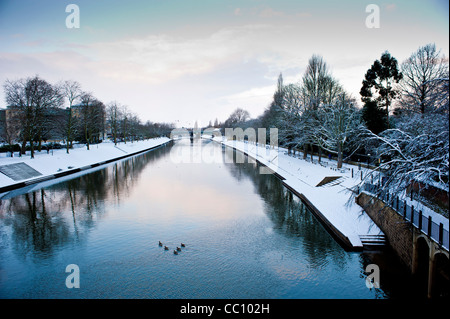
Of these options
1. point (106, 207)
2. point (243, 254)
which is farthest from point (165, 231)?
point (106, 207)

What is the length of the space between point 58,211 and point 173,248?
35.9 feet

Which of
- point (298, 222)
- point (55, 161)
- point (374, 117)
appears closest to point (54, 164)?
point (55, 161)

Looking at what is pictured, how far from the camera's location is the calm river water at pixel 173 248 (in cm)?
1086

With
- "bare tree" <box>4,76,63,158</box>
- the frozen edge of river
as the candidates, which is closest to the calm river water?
the frozen edge of river

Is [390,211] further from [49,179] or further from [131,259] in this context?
[49,179]

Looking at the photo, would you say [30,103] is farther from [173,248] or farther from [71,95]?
[173,248]

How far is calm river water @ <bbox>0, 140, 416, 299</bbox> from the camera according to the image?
1086 cm

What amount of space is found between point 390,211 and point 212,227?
914 centimetres

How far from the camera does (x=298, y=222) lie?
18312 millimetres

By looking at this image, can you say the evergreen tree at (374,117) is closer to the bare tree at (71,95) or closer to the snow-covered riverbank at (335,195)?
the snow-covered riverbank at (335,195)

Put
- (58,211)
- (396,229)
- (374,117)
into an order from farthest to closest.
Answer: (374,117) < (58,211) < (396,229)

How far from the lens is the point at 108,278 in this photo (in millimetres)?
11398

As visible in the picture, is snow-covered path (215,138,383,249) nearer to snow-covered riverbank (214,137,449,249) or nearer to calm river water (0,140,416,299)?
snow-covered riverbank (214,137,449,249)

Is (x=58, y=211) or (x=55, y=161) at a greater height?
(x=55, y=161)
